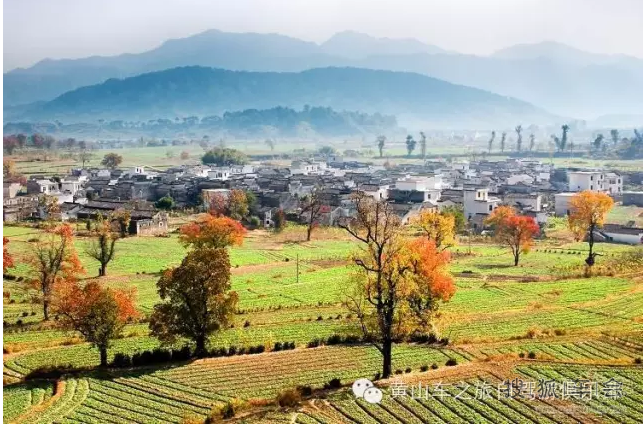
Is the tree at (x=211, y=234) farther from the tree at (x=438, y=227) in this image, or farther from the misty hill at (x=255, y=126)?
the misty hill at (x=255, y=126)

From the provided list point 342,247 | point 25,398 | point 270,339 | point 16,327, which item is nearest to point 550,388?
point 270,339

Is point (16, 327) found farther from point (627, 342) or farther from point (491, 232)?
point (491, 232)

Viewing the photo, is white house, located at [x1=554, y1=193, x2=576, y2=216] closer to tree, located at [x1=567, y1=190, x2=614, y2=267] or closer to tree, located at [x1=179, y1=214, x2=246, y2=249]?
tree, located at [x1=567, y1=190, x2=614, y2=267]

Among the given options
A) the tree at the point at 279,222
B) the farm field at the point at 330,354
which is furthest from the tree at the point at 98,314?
the tree at the point at 279,222

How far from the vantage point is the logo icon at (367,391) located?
7480 millimetres

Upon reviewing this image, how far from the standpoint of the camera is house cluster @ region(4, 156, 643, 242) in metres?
25.0

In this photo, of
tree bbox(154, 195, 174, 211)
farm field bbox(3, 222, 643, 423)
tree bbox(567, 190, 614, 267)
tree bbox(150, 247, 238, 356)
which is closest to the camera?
farm field bbox(3, 222, 643, 423)

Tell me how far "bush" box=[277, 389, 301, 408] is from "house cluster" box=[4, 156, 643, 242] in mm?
14912

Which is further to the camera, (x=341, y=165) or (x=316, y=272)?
(x=341, y=165)

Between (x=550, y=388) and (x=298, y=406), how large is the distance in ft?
9.06

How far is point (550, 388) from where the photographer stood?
7660 mm

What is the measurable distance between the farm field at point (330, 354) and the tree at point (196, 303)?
1.57 ft

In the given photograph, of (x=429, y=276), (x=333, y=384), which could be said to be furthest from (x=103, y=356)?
(x=429, y=276)

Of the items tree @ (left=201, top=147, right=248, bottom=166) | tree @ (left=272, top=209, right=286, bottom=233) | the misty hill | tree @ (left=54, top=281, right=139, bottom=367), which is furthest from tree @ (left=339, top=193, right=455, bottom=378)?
the misty hill
